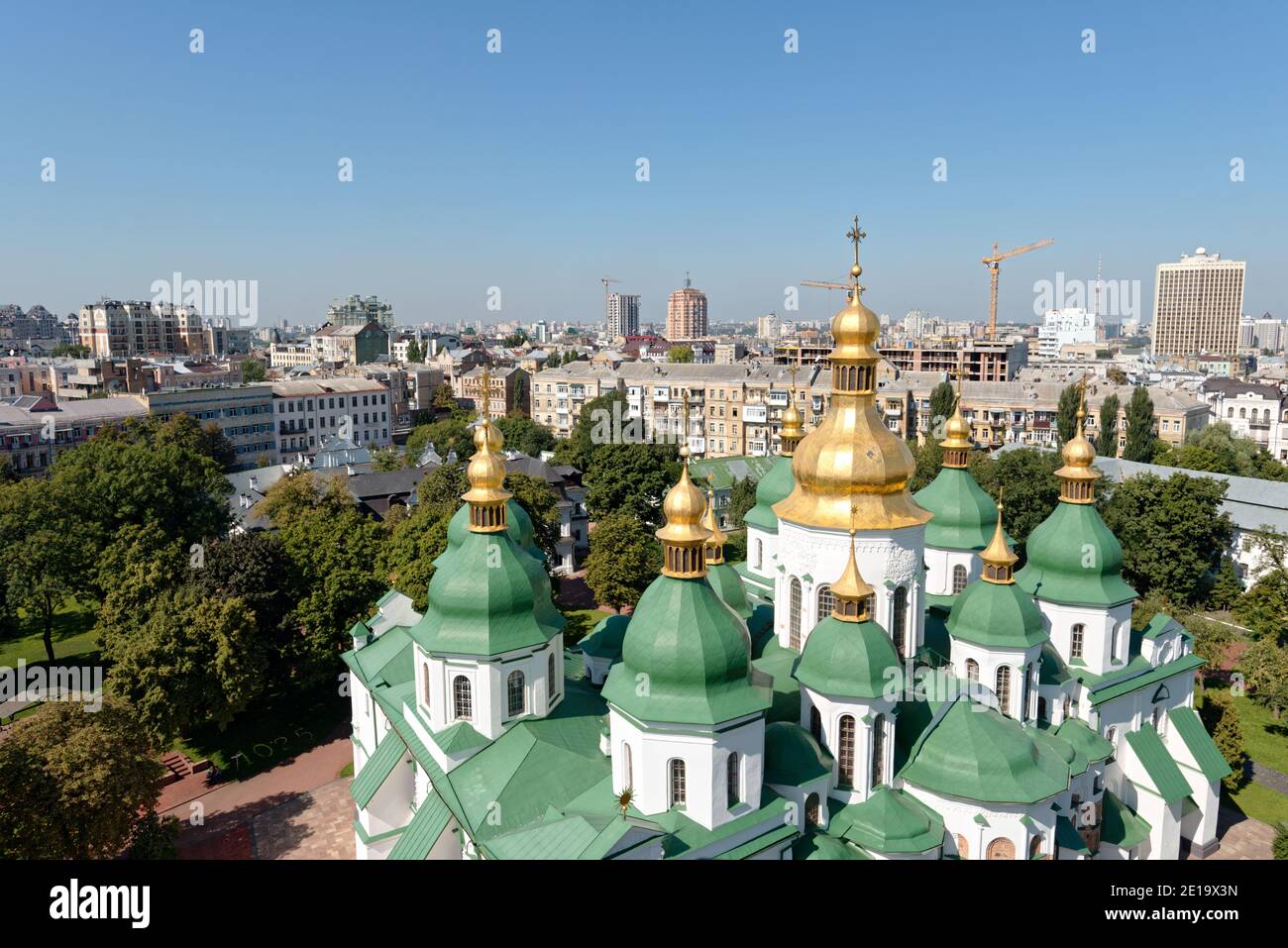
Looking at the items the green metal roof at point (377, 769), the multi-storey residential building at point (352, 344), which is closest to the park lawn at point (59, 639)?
the green metal roof at point (377, 769)

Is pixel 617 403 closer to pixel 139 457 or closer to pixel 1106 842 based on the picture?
pixel 139 457

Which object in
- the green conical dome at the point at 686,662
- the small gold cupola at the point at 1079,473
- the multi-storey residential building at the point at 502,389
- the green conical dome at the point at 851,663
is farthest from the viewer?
the multi-storey residential building at the point at 502,389

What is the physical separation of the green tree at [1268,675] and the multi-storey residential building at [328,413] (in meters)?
72.6

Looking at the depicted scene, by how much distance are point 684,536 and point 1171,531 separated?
37.3 meters

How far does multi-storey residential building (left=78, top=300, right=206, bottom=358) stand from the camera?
14662 cm

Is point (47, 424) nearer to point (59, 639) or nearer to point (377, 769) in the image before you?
point (59, 639)

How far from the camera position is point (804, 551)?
21.5m

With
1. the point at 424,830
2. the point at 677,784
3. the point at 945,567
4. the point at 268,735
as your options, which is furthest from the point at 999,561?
the point at 268,735

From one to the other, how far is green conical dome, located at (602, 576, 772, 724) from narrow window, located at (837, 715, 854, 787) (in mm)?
2836

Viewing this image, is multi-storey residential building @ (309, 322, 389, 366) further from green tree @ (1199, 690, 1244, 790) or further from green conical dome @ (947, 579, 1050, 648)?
green conical dome @ (947, 579, 1050, 648)

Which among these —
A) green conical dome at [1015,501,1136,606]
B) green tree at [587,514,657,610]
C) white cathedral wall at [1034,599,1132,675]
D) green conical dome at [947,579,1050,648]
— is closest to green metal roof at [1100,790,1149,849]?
white cathedral wall at [1034,599,1132,675]

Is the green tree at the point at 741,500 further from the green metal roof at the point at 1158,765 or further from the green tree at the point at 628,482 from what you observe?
the green metal roof at the point at 1158,765

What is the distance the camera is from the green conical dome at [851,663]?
1820 cm

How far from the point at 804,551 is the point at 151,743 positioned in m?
21.1
